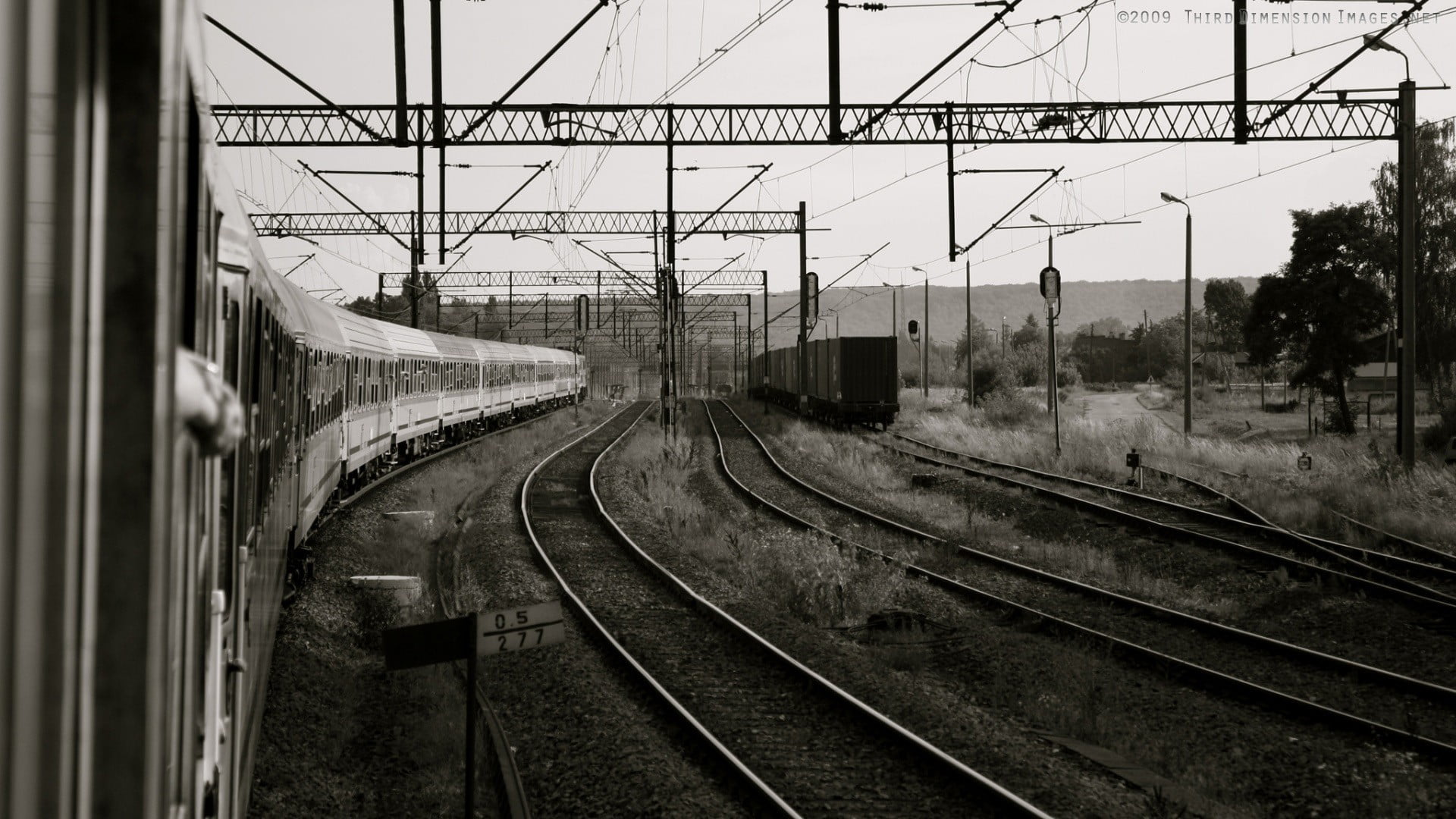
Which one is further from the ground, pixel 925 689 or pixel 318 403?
pixel 318 403

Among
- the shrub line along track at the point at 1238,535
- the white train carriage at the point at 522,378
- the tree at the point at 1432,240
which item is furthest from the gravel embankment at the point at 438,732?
the tree at the point at 1432,240

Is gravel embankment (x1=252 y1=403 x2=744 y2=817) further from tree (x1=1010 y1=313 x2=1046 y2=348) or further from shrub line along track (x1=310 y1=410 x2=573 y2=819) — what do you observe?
tree (x1=1010 y1=313 x2=1046 y2=348)

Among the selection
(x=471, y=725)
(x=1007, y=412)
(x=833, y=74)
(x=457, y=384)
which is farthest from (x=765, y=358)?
(x=471, y=725)

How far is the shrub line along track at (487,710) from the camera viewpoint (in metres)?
6.88

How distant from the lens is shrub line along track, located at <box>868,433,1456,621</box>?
39.9ft

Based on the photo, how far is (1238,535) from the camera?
16500mm

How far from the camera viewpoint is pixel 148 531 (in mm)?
1309

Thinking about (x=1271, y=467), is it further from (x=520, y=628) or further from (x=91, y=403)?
(x=91, y=403)

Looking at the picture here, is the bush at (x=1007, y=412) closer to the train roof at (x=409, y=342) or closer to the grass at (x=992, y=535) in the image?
the grass at (x=992, y=535)

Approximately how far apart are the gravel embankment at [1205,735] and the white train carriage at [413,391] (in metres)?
13.7

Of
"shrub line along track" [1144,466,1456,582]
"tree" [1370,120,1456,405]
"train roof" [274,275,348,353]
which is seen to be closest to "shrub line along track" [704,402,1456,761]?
"shrub line along track" [1144,466,1456,582]

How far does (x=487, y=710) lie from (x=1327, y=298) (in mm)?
38826

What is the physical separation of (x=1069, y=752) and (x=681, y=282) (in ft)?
123

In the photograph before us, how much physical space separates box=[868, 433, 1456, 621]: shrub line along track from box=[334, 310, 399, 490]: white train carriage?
11.0 metres
